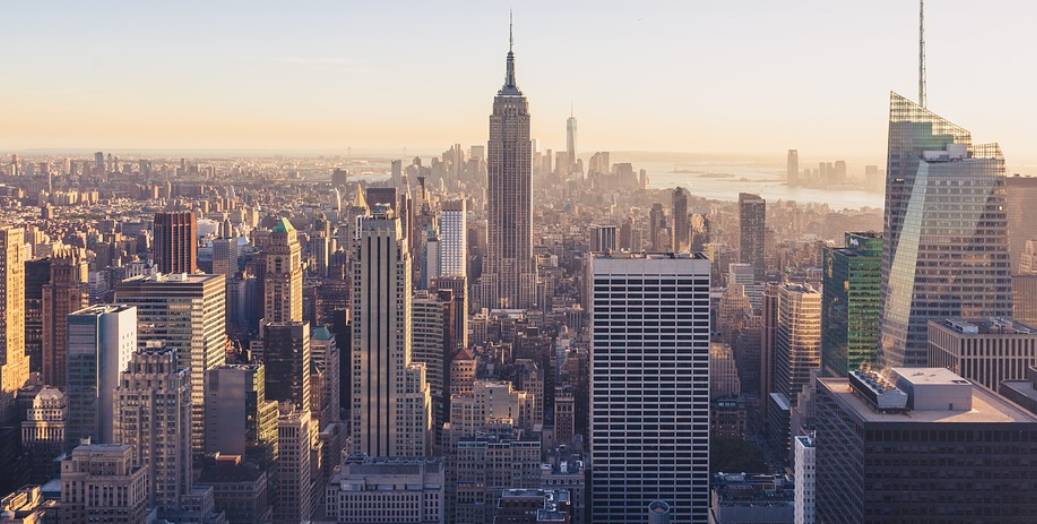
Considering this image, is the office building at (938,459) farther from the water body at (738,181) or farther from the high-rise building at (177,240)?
the high-rise building at (177,240)

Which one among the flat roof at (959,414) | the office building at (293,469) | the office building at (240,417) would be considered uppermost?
the flat roof at (959,414)

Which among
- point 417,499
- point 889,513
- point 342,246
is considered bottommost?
point 417,499

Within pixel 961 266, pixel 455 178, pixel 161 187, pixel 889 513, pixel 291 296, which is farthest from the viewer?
pixel 455 178

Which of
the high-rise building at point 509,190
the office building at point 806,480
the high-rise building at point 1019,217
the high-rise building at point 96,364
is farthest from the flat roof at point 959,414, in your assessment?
the high-rise building at point 509,190

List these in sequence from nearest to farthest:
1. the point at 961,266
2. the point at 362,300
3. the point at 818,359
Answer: the point at 961,266
the point at 362,300
the point at 818,359

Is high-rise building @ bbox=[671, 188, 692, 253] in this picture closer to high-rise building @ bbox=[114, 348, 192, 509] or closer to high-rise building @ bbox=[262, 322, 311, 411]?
high-rise building @ bbox=[262, 322, 311, 411]

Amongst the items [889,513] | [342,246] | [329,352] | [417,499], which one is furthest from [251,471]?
[889,513]

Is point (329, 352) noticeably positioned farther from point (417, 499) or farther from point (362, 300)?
point (417, 499)
